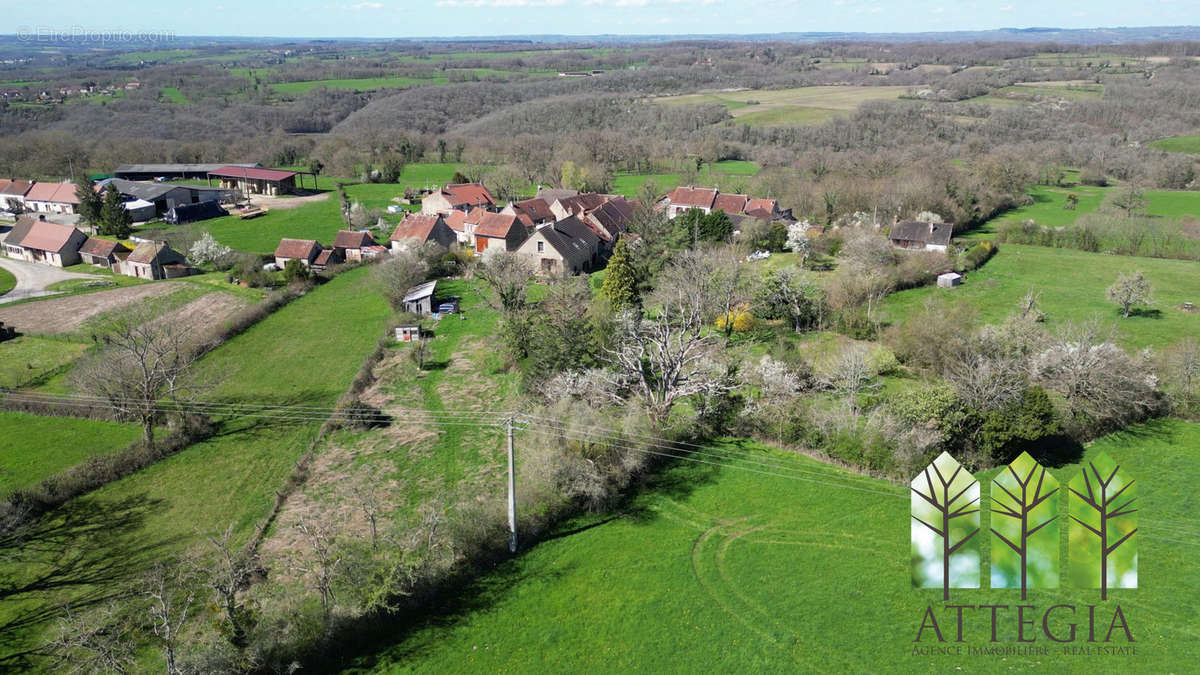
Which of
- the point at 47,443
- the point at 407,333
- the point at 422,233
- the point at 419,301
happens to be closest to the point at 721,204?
the point at 422,233

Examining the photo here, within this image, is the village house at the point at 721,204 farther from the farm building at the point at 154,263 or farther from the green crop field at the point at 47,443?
the green crop field at the point at 47,443

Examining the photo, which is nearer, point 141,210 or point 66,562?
point 66,562

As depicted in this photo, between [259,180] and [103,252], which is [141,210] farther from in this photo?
[103,252]

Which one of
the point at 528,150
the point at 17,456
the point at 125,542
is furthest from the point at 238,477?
the point at 528,150

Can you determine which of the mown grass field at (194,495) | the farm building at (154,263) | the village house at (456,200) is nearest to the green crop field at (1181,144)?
the village house at (456,200)

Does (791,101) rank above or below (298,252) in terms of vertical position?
above

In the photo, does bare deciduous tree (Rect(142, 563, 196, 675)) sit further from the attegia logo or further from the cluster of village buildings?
the cluster of village buildings

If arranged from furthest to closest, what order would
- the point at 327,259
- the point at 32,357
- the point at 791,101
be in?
1. the point at 791,101
2. the point at 327,259
3. the point at 32,357
